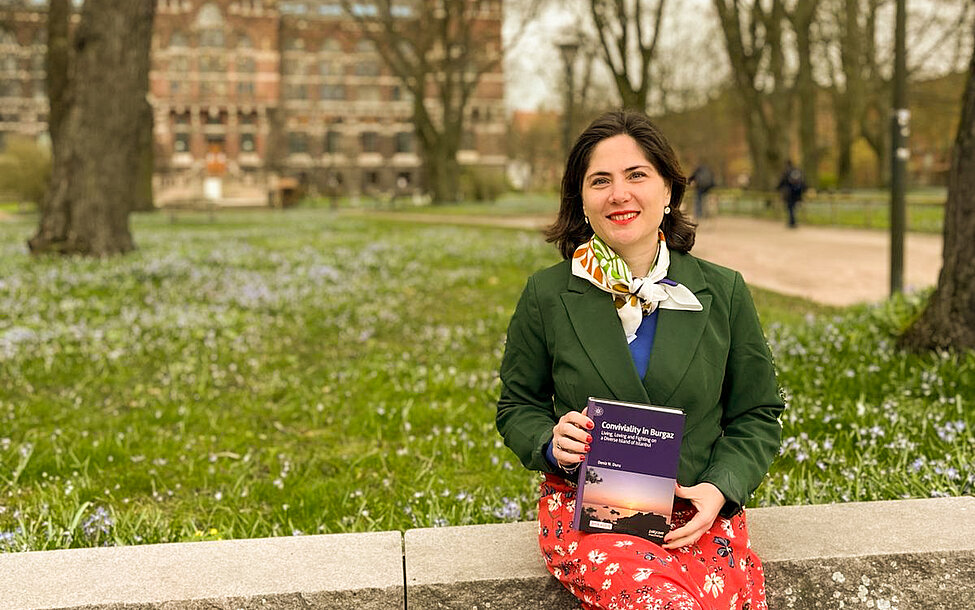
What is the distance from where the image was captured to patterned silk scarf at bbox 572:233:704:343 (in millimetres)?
2508

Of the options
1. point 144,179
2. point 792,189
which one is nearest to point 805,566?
point 792,189

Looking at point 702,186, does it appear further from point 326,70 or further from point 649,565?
point 326,70

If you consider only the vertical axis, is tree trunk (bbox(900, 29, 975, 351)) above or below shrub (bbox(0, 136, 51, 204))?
below

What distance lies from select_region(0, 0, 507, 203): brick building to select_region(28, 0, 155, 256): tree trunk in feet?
184

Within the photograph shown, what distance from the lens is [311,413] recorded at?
556 centimetres

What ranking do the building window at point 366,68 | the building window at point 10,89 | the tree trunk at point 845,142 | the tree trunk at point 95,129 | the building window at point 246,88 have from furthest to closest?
1. the building window at point 366,68
2. the building window at point 246,88
3. the building window at point 10,89
4. the tree trunk at point 845,142
5. the tree trunk at point 95,129

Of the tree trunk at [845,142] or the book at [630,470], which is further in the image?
the tree trunk at [845,142]

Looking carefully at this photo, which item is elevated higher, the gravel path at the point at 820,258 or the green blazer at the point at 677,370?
the green blazer at the point at 677,370

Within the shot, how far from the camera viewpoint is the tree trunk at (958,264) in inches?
211

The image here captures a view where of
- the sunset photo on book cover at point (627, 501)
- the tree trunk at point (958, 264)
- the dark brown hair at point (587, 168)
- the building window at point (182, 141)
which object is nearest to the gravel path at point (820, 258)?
the tree trunk at point (958, 264)

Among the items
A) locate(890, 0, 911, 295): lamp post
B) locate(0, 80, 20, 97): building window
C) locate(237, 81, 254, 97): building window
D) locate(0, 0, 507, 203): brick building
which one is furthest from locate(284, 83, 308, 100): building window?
locate(890, 0, 911, 295): lamp post

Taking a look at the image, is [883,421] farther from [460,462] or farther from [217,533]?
[217,533]

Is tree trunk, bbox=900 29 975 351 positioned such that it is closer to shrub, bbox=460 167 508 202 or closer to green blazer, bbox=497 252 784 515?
green blazer, bbox=497 252 784 515

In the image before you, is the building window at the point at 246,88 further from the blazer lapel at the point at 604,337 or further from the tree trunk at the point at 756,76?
the blazer lapel at the point at 604,337
